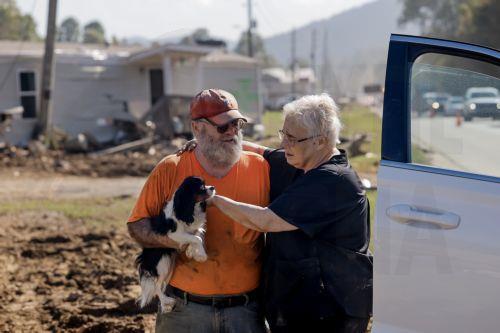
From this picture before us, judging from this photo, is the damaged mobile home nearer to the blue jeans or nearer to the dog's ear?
the blue jeans

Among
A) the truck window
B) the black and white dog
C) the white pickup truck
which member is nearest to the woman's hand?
the black and white dog

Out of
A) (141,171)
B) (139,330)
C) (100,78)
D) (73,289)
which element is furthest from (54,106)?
(139,330)

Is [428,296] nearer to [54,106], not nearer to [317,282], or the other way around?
[317,282]

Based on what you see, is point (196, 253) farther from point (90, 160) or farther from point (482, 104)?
point (90, 160)

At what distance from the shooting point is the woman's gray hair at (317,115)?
3176 mm

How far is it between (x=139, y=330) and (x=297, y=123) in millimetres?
2866

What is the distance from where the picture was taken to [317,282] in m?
3.10

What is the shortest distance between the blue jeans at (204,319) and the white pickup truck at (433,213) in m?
0.71

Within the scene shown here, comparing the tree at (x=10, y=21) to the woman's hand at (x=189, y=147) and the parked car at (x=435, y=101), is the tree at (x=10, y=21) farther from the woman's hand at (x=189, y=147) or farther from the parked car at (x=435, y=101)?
the parked car at (x=435, y=101)

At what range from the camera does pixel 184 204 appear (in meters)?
3.16

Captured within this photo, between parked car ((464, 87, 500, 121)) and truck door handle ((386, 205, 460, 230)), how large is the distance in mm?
621

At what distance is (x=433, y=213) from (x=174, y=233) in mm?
1157

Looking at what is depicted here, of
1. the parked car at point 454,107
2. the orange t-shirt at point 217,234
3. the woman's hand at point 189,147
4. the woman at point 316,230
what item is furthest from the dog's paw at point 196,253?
the parked car at point 454,107

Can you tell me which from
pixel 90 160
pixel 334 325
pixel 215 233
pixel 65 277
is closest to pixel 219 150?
pixel 215 233
